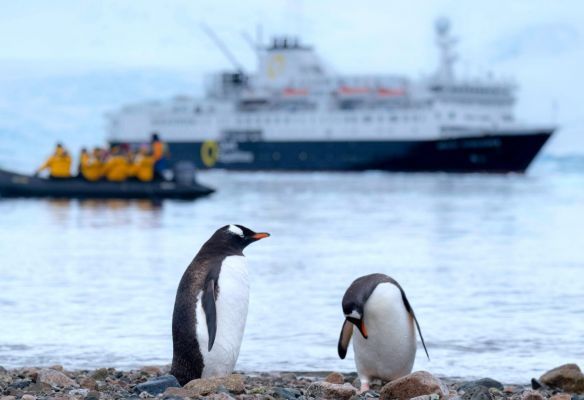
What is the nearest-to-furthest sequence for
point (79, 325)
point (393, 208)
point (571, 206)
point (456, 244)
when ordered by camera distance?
point (79, 325)
point (456, 244)
point (393, 208)
point (571, 206)

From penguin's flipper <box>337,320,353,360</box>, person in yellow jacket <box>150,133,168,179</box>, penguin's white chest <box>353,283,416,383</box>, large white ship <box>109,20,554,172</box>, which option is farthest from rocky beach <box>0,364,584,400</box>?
large white ship <box>109,20,554,172</box>

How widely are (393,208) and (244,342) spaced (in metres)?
19.7

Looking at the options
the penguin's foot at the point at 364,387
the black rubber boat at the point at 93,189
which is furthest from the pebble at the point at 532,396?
the black rubber boat at the point at 93,189

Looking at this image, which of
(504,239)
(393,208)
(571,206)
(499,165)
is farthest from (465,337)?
(499,165)

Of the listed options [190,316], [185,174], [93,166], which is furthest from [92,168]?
[190,316]

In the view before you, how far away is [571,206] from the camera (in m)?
29.3

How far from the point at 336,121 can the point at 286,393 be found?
62.6 metres

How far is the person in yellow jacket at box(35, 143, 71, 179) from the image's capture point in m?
27.1

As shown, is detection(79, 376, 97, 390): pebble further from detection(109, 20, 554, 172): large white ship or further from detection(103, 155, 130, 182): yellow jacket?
detection(109, 20, 554, 172): large white ship

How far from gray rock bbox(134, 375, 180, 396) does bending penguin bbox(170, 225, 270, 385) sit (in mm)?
189

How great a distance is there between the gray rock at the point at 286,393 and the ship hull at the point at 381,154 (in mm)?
56393

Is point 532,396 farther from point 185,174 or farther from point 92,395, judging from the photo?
point 185,174

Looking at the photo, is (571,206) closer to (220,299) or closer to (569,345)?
(569,345)

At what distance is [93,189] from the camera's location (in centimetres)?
2708
